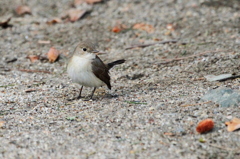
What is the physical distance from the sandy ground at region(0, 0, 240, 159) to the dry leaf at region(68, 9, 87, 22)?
0.12 meters

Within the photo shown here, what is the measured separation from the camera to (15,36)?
9883 millimetres

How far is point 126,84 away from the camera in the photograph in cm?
742

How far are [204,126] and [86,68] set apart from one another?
2.32 m

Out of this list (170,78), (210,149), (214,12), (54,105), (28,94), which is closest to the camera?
(210,149)

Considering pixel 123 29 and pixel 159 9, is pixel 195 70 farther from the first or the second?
pixel 159 9

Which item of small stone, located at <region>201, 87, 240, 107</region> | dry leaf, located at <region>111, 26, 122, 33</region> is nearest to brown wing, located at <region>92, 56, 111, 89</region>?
small stone, located at <region>201, 87, 240, 107</region>

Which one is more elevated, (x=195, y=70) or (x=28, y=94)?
(x=28, y=94)

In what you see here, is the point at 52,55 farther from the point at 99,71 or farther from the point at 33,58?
the point at 99,71

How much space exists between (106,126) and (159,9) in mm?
6420

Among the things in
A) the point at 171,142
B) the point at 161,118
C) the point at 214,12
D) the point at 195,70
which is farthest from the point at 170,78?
the point at 214,12

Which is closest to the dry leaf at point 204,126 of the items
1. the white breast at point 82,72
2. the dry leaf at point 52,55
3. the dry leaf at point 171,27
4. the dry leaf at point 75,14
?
the white breast at point 82,72

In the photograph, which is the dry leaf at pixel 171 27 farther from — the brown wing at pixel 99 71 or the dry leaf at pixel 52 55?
the brown wing at pixel 99 71

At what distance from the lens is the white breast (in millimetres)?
6443

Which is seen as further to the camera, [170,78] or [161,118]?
[170,78]
